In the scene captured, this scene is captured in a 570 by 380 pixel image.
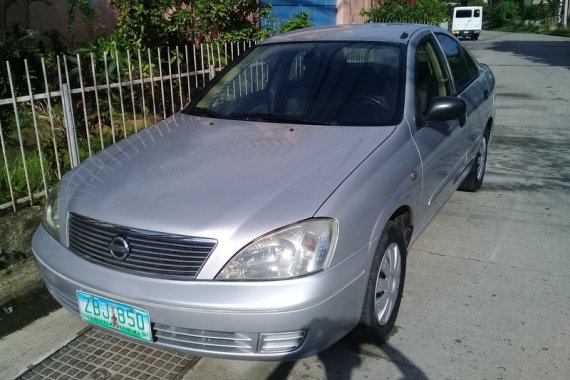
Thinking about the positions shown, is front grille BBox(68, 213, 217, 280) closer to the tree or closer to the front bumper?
the front bumper

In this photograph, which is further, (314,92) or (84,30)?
(84,30)

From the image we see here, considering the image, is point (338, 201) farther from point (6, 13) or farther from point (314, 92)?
point (6, 13)

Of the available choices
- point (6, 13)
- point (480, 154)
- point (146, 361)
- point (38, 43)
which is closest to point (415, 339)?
point (146, 361)

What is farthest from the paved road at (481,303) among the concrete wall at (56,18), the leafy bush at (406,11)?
the leafy bush at (406,11)

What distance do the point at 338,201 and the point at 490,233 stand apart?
7.80ft

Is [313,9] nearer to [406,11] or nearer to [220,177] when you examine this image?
[406,11]

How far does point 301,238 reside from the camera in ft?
7.41

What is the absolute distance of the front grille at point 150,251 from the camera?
224cm

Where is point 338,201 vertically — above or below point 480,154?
above

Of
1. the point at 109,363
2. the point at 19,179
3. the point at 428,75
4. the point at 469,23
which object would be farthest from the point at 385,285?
the point at 469,23

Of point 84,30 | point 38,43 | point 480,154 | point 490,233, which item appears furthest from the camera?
point 84,30

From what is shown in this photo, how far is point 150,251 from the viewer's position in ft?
7.57

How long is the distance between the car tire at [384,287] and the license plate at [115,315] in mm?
1016

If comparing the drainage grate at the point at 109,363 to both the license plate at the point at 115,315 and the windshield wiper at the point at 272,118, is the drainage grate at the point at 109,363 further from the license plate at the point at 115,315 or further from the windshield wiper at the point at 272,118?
the windshield wiper at the point at 272,118
